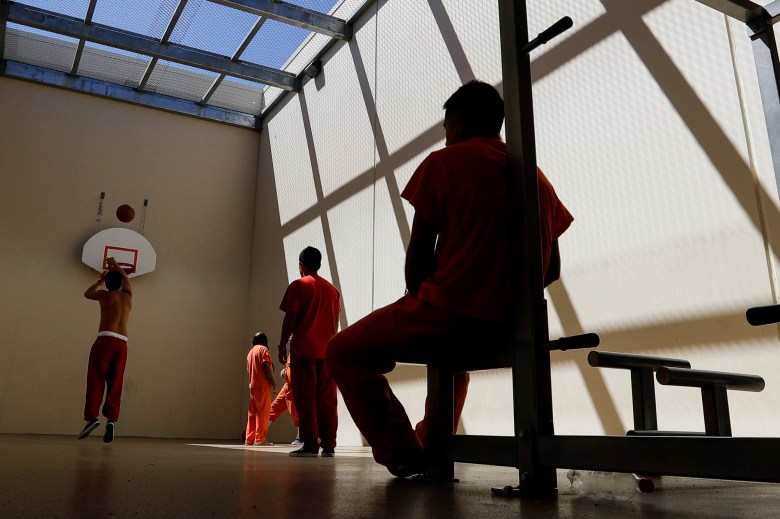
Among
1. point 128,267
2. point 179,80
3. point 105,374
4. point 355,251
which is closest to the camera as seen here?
point 105,374

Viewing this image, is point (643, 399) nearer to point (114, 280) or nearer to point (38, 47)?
point (114, 280)

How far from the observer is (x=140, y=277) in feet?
30.0

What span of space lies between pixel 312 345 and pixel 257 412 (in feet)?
8.64

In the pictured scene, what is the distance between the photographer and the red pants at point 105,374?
5594 millimetres

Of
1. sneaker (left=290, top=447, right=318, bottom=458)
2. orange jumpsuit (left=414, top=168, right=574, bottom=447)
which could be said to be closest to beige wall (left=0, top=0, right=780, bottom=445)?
sneaker (left=290, top=447, right=318, bottom=458)

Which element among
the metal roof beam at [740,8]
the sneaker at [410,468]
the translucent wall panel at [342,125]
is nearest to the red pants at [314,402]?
the sneaker at [410,468]

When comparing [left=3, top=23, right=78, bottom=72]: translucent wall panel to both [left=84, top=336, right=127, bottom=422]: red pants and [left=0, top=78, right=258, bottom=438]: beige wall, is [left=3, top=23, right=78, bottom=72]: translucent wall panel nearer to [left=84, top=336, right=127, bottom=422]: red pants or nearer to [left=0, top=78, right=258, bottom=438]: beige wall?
[left=0, top=78, right=258, bottom=438]: beige wall

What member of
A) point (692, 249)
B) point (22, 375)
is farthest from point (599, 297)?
point (22, 375)

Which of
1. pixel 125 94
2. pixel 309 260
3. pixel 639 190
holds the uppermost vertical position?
pixel 125 94

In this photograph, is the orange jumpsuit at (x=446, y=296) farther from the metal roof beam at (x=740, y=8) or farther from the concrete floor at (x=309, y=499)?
the metal roof beam at (x=740, y=8)

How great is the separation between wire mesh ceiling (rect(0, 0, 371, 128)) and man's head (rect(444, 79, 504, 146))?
603cm

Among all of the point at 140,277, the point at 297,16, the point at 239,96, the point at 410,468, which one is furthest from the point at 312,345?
the point at 239,96

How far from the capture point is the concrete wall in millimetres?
3480

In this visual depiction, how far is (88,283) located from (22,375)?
Answer: 4.48 feet
